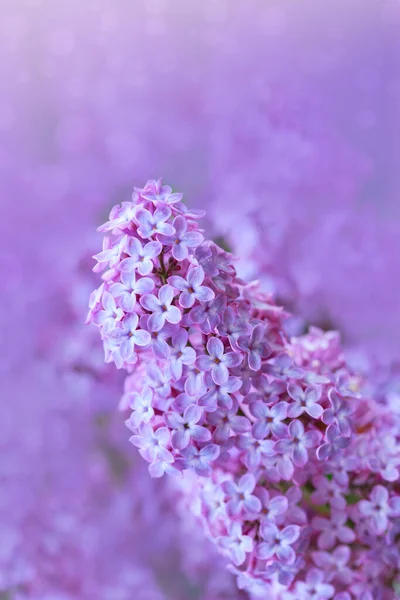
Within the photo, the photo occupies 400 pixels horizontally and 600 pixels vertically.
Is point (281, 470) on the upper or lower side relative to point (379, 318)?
lower

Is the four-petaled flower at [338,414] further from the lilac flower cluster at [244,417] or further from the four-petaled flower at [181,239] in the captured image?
the four-petaled flower at [181,239]

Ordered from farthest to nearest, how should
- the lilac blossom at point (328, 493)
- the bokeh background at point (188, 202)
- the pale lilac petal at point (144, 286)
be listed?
the bokeh background at point (188, 202), the lilac blossom at point (328, 493), the pale lilac petal at point (144, 286)

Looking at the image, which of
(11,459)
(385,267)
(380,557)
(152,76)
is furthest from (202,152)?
(380,557)

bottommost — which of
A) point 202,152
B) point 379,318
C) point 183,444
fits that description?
point 183,444

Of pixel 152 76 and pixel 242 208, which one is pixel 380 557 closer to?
pixel 242 208

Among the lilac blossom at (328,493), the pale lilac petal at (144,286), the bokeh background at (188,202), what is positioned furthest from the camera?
the bokeh background at (188,202)

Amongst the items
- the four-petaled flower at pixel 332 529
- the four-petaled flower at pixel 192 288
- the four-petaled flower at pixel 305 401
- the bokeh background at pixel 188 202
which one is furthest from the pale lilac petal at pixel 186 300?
the bokeh background at pixel 188 202

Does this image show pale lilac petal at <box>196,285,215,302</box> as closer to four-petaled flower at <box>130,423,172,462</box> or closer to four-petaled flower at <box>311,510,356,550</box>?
four-petaled flower at <box>130,423,172,462</box>
